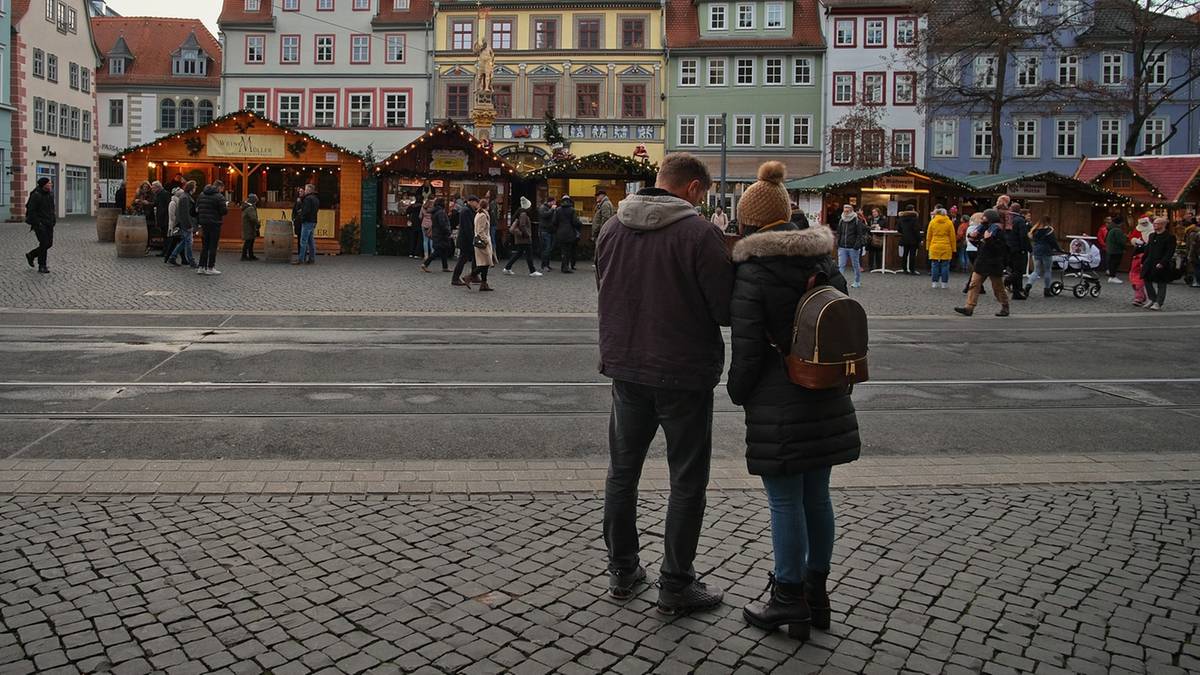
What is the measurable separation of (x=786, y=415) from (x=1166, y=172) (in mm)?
35531

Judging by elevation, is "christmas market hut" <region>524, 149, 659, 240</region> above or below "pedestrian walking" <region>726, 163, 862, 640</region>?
above

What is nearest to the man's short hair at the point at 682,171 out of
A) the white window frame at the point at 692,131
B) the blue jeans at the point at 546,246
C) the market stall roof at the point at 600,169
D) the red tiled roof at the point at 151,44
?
the blue jeans at the point at 546,246

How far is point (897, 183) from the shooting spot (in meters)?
33.2

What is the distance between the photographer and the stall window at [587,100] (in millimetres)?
58062

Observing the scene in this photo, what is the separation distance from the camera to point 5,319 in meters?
14.2

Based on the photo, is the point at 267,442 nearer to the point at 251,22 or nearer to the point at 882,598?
the point at 882,598

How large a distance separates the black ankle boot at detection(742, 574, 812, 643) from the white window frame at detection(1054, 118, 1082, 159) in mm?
59069

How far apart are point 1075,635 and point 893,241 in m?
27.8

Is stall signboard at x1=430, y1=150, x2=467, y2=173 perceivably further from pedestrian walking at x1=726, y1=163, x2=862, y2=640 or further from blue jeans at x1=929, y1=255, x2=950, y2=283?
pedestrian walking at x1=726, y1=163, x2=862, y2=640

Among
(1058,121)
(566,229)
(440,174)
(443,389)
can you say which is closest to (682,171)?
(443,389)

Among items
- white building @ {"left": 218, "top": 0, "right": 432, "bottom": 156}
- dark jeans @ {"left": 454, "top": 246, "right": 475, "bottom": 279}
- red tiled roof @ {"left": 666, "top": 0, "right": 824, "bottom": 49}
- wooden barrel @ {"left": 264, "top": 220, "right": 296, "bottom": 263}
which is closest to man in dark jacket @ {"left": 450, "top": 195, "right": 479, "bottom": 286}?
dark jeans @ {"left": 454, "top": 246, "right": 475, "bottom": 279}

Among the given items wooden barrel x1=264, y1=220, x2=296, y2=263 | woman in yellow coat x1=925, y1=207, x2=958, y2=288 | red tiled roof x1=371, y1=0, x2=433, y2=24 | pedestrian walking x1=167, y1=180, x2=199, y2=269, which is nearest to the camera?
pedestrian walking x1=167, y1=180, x2=199, y2=269

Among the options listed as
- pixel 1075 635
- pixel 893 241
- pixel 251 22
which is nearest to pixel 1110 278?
pixel 893 241

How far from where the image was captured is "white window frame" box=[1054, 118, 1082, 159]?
5775 centimetres
